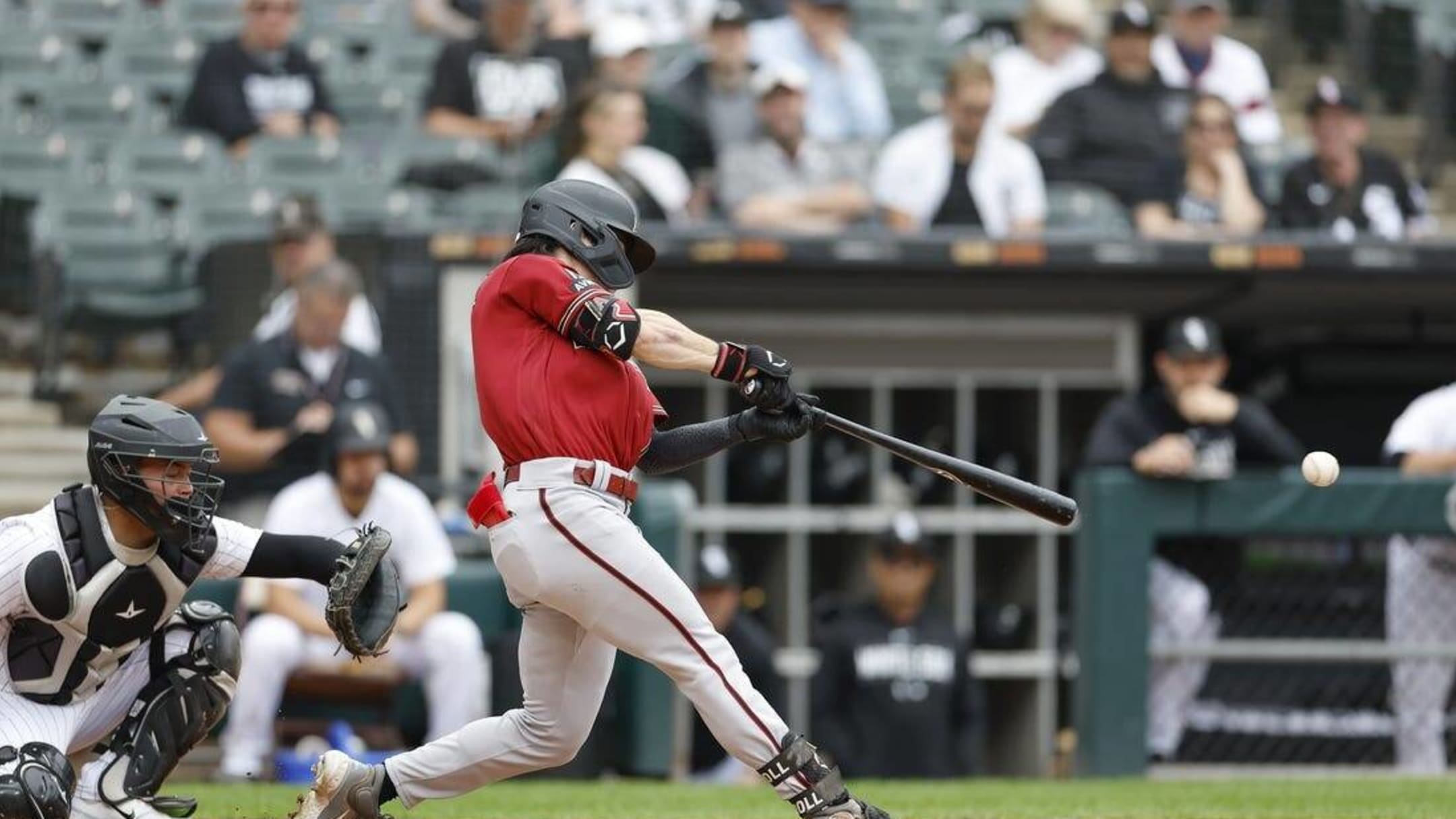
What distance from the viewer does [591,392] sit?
4.89 metres

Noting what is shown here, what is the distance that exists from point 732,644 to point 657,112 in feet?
8.63

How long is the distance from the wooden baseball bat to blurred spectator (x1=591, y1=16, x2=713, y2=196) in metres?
4.45

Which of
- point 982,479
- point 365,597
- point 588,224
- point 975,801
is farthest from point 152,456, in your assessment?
point 975,801

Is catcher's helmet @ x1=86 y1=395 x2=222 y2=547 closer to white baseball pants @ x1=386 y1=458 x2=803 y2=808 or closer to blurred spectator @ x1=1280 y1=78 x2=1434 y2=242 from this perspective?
white baseball pants @ x1=386 y1=458 x2=803 y2=808

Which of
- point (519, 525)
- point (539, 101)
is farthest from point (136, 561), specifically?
point (539, 101)

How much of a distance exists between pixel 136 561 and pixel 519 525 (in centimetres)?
83

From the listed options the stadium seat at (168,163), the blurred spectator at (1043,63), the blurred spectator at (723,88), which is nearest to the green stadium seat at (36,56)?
the stadium seat at (168,163)

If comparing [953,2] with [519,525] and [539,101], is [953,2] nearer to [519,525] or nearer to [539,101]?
[539,101]

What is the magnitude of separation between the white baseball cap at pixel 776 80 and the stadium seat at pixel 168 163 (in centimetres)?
221

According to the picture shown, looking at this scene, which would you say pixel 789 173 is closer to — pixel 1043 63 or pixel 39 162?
pixel 1043 63

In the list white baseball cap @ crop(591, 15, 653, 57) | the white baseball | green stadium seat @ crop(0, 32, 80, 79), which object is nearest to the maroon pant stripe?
the white baseball

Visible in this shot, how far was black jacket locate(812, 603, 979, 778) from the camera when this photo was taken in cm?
795

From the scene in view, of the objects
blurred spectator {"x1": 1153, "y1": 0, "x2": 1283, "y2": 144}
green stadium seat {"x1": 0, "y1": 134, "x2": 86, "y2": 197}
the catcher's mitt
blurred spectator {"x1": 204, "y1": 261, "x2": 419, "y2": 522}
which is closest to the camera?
the catcher's mitt

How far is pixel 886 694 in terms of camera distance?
7941 millimetres
